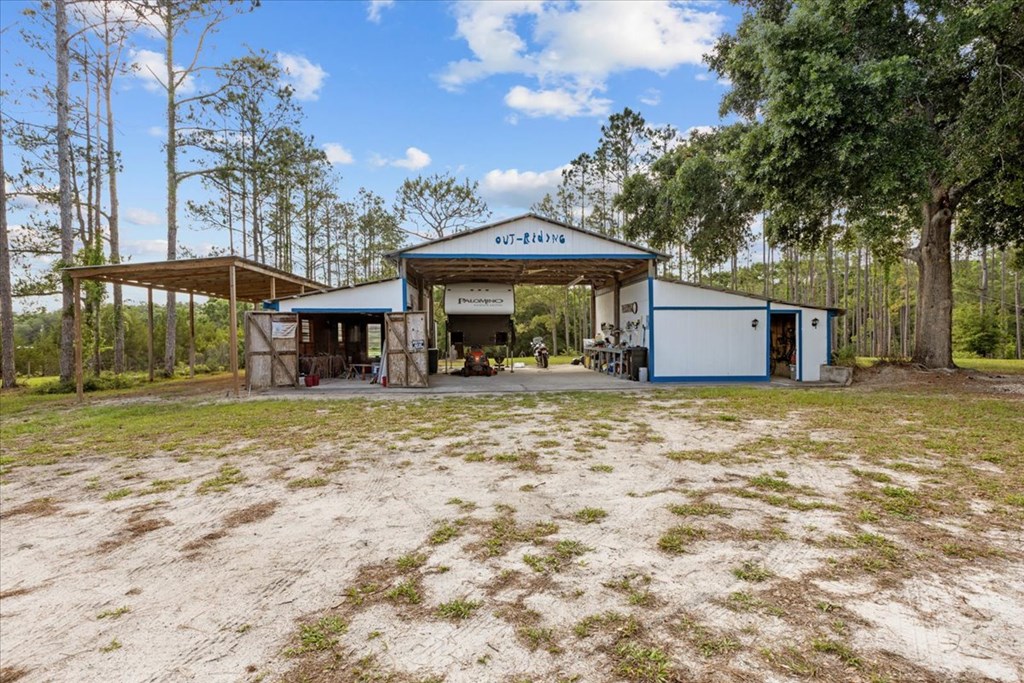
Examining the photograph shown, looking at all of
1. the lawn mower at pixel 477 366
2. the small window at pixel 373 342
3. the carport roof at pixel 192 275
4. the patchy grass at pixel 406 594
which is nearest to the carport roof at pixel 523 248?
the lawn mower at pixel 477 366

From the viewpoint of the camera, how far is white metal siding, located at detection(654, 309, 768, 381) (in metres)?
14.4

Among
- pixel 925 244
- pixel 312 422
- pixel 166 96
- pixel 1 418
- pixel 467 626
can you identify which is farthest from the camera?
pixel 166 96

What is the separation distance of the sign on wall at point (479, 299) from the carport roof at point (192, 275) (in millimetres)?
5338

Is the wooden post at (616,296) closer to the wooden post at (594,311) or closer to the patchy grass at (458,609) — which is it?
the wooden post at (594,311)

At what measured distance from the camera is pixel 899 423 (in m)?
7.76

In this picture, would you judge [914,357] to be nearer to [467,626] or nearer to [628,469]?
[628,469]

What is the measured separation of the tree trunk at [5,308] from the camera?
15.4m

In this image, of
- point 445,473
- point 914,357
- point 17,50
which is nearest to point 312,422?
point 445,473

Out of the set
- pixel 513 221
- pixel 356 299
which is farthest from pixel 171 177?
pixel 513 221

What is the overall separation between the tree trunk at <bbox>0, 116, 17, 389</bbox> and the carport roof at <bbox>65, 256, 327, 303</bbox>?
14.5 ft

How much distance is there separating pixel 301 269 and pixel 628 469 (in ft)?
104

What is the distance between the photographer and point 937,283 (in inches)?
547

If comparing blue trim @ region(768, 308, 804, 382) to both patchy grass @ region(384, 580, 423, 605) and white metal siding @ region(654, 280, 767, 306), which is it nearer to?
white metal siding @ region(654, 280, 767, 306)

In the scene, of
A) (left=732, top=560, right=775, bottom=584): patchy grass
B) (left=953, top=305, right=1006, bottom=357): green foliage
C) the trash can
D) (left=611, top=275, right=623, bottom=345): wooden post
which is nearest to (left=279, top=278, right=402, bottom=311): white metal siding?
the trash can
